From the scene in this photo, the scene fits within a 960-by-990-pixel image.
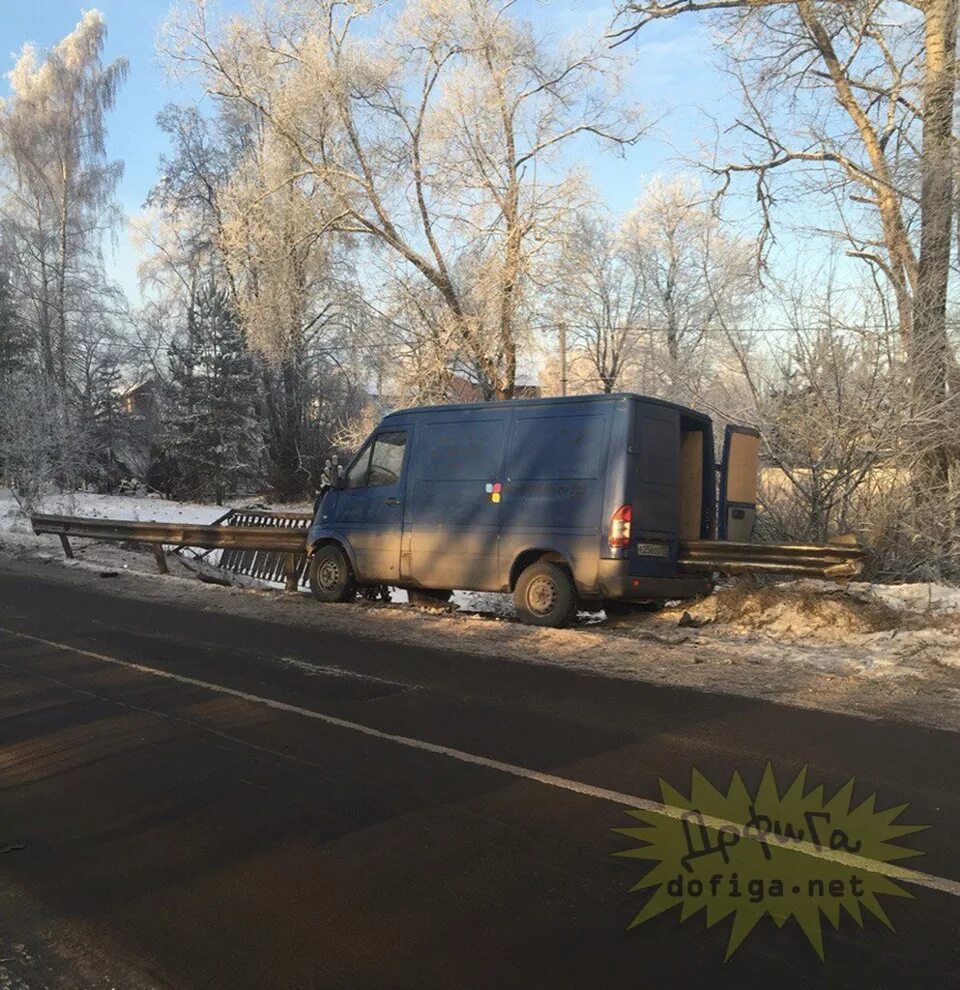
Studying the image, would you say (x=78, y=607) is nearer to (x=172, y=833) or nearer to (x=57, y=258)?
(x=172, y=833)

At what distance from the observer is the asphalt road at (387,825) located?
3268mm

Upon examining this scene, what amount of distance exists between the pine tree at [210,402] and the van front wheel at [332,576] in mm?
26865

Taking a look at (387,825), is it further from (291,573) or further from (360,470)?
(291,573)

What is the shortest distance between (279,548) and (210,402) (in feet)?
85.0

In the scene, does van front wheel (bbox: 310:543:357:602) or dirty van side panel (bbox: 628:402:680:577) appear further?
van front wheel (bbox: 310:543:357:602)

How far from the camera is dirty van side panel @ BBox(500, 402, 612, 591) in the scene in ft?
31.8

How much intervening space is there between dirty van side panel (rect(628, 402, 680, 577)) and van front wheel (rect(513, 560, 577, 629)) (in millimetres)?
782

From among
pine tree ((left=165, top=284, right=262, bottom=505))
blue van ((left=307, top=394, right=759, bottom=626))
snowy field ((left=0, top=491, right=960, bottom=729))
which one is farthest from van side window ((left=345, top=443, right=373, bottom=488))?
pine tree ((left=165, top=284, right=262, bottom=505))

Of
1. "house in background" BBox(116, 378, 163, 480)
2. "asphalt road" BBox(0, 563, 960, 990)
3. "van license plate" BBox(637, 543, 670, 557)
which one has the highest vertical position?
"house in background" BBox(116, 378, 163, 480)

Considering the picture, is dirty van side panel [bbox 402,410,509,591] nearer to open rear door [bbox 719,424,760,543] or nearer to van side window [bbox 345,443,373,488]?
van side window [bbox 345,443,373,488]

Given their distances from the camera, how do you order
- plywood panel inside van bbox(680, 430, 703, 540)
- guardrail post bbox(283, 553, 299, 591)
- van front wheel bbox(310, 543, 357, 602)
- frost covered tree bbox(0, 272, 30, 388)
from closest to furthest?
plywood panel inside van bbox(680, 430, 703, 540) → van front wheel bbox(310, 543, 357, 602) → guardrail post bbox(283, 553, 299, 591) → frost covered tree bbox(0, 272, 30, 388)

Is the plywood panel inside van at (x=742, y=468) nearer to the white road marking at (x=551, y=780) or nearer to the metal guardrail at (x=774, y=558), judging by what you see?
the metal guardrail at (x=774, y=558)

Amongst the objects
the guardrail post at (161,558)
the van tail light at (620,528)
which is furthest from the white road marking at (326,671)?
the guardrail post at (161,558)

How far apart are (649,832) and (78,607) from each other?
9433 millimetres
